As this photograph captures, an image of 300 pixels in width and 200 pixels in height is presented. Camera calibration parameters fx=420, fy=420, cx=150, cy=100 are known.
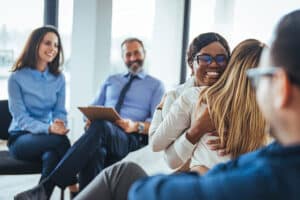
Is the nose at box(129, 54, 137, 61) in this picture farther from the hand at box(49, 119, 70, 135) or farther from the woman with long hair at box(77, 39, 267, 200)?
the woman with long hair at box(77, 39, 267, 200)

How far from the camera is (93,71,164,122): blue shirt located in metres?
3.13

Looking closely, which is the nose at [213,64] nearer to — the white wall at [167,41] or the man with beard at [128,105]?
the man with beard at [128,105]

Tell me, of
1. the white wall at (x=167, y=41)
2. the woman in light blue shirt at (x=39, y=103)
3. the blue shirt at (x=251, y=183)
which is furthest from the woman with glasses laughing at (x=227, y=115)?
the white wall at (x=167, y=41)

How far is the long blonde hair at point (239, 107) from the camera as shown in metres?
1.54

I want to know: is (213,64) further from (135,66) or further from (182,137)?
(135,66)

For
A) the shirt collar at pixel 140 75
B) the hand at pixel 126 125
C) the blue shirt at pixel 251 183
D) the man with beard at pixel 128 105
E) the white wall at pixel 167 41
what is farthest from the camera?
the white wall at pixel 167 41

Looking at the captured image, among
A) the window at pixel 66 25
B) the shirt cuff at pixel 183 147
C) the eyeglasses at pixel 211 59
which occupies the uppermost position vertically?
the window at pixel 66 25

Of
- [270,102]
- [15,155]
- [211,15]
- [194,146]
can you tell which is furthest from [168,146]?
[211,15]

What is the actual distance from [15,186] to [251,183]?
2.84 meters

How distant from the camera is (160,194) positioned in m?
0.80

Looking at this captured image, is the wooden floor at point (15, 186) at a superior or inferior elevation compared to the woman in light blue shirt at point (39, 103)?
inferior

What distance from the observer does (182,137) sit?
1.81 meters

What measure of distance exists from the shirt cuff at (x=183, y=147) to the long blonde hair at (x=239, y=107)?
0.21m

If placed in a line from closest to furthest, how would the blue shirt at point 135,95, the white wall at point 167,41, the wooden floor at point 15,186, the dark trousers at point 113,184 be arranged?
1. the dark trousers at point 113,184
2. the wooden floor at point 15,186
3. the blue shirt at point 135,95
4. the white wall at point 167,41
